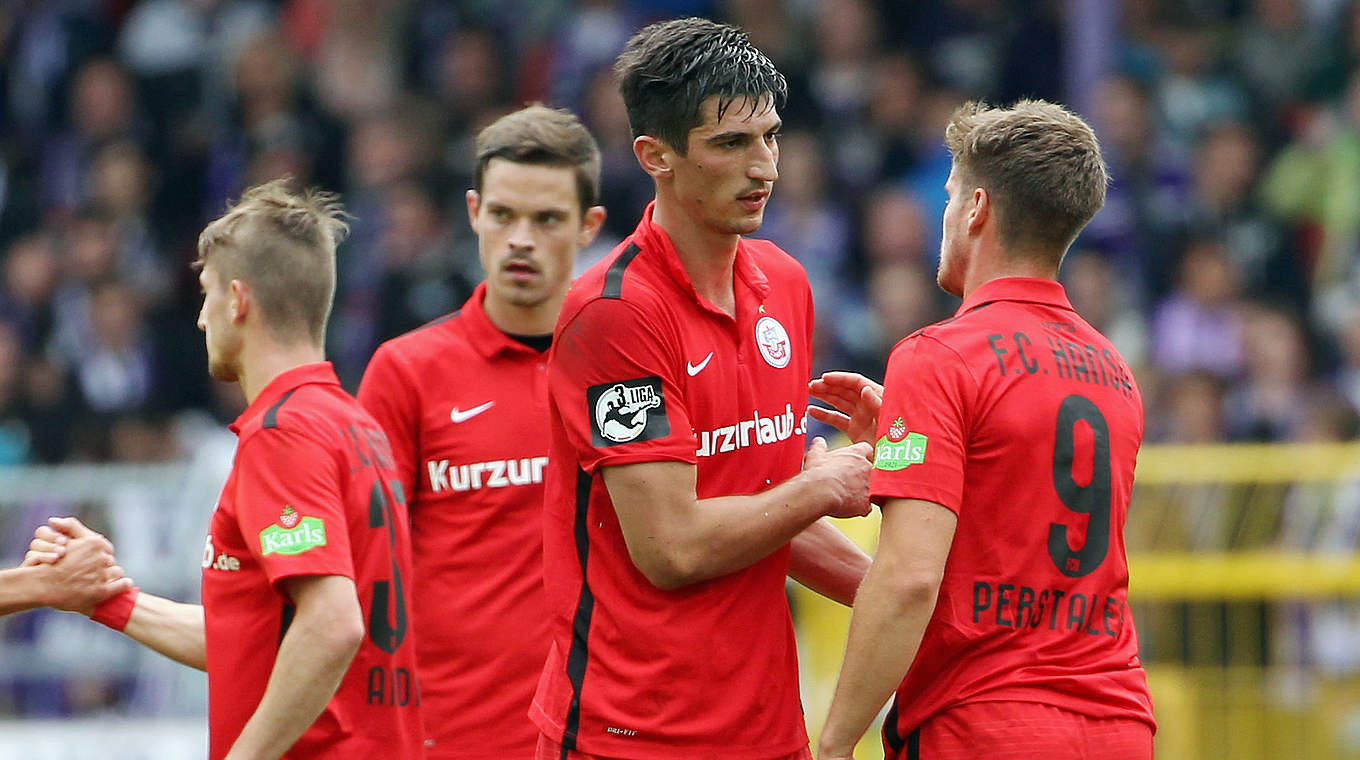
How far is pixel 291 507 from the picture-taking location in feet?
13.6

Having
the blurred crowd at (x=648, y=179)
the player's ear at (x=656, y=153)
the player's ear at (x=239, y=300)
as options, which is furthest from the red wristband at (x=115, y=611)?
the blurred crowd at (x=648, y=179)

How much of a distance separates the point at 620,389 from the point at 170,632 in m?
1.56

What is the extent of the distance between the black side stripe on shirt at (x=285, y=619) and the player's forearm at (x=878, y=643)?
1.29 metres

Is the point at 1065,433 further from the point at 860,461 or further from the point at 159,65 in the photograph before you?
the point at 159,65

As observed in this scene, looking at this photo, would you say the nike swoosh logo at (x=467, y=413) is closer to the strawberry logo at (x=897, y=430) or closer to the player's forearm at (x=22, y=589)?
the player's forearm at (x=22, y=589)

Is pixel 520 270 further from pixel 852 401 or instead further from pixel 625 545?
pixel 625 545

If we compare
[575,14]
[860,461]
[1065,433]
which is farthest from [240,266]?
[575,14]

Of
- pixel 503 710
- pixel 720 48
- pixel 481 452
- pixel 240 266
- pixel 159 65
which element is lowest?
pixel 503 710

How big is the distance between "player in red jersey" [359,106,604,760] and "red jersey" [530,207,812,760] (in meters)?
0.91

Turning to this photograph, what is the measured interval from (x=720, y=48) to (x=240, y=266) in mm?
1334

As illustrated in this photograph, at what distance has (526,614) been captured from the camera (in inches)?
201

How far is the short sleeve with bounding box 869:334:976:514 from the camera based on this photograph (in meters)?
3.85

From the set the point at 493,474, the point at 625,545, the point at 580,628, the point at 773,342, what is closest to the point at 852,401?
the point at 773,342

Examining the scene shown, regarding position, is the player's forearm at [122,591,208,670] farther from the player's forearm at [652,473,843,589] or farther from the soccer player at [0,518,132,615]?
the player's forearm at [652,473,843,589]
